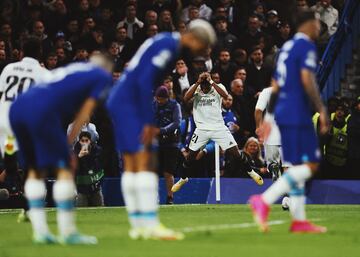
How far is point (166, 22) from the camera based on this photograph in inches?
947

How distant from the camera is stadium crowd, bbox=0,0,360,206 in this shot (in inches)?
857

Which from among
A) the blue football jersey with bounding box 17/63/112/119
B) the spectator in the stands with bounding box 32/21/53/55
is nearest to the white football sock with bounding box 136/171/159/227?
the blue football jersey with bounding box 17/63/112/119

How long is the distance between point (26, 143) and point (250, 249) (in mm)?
2453

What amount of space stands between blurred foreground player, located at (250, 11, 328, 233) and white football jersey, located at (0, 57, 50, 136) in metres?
3.72

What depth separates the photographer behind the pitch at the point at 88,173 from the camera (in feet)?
67.5

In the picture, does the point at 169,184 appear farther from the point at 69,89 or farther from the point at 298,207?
the point at 69,89

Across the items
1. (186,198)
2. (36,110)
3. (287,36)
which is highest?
(287,36)

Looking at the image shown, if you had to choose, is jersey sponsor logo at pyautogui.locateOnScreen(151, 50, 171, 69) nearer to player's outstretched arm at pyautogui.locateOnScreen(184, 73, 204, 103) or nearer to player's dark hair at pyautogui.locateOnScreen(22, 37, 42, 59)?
player's dark hair at pyautogui.locateOnScreen(22, 37, 42, 59)

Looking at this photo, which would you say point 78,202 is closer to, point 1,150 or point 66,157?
point 1,150

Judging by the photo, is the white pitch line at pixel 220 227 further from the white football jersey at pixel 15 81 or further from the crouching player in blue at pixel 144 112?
the white football jersey at pixel 15 81

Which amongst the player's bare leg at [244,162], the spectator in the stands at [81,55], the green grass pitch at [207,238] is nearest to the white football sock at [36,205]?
the green grass pitch at [207,238]

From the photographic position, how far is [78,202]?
68.2 feet

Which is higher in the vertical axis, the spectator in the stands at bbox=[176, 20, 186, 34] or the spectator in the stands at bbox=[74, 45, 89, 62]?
the spectator in the stands at bbox=[176, 20, 186, 34]

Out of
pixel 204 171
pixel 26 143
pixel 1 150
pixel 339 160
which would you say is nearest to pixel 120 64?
pixel 204 171
